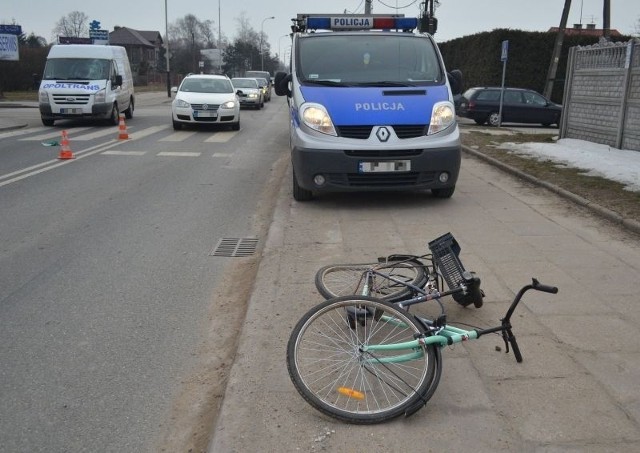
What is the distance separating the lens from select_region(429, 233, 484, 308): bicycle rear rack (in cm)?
403

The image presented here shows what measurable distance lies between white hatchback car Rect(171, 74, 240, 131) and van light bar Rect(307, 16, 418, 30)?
7.90 m

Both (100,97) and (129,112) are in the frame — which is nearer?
(100,97)

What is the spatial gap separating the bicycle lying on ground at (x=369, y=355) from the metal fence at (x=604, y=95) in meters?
9.55

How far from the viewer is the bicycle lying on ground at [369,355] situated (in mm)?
3100

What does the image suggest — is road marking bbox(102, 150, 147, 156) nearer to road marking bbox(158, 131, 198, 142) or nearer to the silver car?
road marking bbox(158, 131, 198, 142)

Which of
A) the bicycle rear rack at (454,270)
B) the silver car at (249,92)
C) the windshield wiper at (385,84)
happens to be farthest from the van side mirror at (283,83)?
the silver car at (249,92)

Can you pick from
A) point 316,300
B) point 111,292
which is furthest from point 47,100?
point 316,300

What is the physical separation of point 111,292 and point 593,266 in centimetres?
420

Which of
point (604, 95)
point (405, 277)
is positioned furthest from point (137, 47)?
point (405, 277)

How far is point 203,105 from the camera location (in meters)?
17.4

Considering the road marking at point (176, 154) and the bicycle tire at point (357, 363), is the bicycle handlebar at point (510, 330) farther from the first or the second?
the road marking at point (176, 154)

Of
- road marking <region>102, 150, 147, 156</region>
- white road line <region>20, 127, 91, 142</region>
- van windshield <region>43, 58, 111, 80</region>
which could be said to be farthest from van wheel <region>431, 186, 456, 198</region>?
van windshield <region>43, 58, 111, 80</region>

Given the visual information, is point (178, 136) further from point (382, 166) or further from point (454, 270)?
point (454, 270)

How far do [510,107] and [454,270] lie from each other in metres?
19.7
